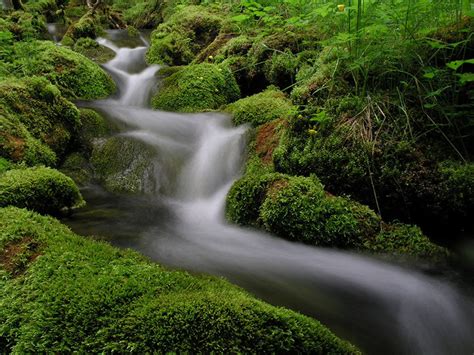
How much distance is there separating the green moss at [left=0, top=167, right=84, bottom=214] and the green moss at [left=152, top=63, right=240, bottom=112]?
3.54 m

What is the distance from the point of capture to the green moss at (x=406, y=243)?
3.03m

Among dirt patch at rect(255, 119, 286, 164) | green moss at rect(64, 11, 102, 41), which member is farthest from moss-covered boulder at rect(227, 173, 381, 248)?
green moss at rect(64, 11, 102, 41)

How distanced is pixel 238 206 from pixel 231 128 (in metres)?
2.27

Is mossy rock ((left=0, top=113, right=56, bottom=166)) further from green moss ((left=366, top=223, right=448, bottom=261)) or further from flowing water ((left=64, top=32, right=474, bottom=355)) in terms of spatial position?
green moss ((left=366, top=223, right=448, bottom=261))

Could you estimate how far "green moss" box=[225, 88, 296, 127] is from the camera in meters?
5.43

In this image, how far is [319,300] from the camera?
2.48 metres

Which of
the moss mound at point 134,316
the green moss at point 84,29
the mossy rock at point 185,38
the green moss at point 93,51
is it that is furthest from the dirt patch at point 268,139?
the green moss at point 84,29

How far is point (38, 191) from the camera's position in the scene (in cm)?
350

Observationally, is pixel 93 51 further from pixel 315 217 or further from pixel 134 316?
pixel 134 316

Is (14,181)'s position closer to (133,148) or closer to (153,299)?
(133,148)

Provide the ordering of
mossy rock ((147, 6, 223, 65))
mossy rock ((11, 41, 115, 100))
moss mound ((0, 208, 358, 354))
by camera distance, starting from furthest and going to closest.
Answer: mossy rock ((147, 6, 223, 65)) → mossy rock ((11, 41, 115, 100)) → moss mound ((0, 208, 358, 354))

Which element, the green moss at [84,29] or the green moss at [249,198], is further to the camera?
the green moss at [84,29]

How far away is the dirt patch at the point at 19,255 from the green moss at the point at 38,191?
103cm

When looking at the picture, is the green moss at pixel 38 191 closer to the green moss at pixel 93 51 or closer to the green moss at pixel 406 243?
the green moss at pixel 406 243
